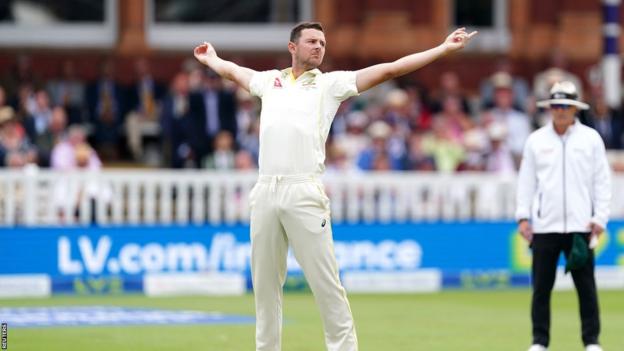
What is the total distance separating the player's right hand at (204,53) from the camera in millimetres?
11023

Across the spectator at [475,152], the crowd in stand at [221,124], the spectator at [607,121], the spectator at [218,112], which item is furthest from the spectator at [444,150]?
the spectator at [218,112]

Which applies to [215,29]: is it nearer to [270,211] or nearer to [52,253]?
[52,253]

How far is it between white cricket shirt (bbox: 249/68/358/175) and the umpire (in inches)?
90.5

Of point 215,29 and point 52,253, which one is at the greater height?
point 215,29

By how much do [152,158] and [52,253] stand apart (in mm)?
6120

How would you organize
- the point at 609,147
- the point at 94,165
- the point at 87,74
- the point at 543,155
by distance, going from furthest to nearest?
the point at 87,74, the point at 609,147, the point at 94,165, the point at 543,155

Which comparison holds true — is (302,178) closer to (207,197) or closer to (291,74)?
(291,74)

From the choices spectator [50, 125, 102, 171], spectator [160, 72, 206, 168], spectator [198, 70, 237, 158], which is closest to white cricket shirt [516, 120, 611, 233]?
spectator [50, 125, 102, 171]

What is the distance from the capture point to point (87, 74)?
2620 cm

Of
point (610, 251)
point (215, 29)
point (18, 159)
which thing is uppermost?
point (215, 29)

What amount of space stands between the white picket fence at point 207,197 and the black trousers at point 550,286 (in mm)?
7679

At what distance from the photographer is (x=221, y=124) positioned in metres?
21.7

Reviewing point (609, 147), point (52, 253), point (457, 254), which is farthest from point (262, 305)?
point (609, 147)

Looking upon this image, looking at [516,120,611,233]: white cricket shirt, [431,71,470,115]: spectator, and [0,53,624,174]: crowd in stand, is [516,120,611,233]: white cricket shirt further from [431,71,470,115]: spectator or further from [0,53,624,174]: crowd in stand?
[431,71,470,115]: spectator
